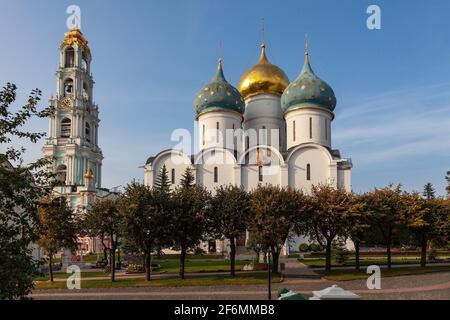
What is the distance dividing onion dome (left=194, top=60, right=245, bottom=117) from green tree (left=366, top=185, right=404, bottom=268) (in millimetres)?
29643

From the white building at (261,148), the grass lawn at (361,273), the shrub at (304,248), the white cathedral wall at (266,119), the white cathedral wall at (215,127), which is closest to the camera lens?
the grass lawn at (361,273)

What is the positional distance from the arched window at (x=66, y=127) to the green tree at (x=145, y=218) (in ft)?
182

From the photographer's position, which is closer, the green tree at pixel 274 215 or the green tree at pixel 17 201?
the green tree at pixel 17 201

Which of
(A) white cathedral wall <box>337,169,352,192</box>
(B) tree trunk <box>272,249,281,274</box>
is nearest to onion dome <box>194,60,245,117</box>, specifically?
(A) white cathedral wall <box>337,169,352,192</box>

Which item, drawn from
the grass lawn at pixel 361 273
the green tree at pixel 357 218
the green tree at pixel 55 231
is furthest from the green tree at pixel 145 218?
the green tree at pixel 357 218

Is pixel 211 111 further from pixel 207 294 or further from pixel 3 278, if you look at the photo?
pixel 3 278

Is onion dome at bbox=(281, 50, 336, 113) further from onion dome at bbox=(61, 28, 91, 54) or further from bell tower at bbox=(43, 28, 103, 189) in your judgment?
onion dome at bbox=(61, 28, 91, 54)

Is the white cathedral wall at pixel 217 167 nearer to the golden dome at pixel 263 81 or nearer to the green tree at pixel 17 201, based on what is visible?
the golden dome at pixel 263 81

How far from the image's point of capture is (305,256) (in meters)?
53.8

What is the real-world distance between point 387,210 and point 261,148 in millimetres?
28117

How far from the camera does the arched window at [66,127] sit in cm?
8625

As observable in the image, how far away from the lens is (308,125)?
209 feet
